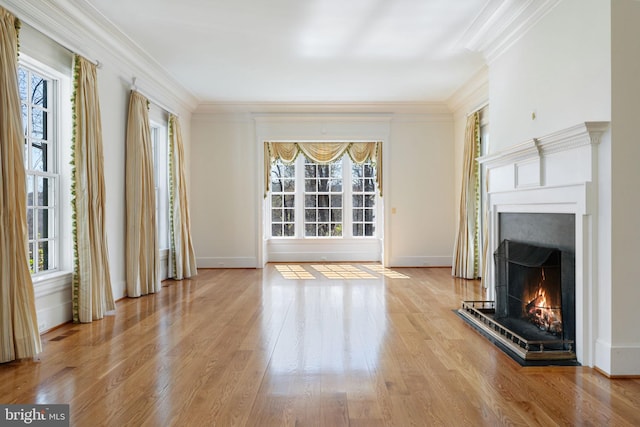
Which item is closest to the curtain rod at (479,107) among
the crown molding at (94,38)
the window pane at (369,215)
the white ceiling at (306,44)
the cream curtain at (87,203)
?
the white ceiling at (306,44)

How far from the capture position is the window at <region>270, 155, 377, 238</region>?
10.1 meters

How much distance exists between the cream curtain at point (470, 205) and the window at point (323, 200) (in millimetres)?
2890

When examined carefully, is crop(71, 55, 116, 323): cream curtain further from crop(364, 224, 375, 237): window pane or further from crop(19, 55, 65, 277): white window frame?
crop(364, 224, 375, 237): window pane

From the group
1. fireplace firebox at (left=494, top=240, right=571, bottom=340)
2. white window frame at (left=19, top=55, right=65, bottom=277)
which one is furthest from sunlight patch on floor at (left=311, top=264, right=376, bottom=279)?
white window frame at (left=19, top=55, right=65, bottom=277)

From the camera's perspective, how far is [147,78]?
6.41 m

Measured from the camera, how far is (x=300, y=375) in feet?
10.2

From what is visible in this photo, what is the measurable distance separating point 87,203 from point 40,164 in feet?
1.83

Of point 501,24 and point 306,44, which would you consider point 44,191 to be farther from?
point 501,24

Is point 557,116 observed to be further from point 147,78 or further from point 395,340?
point 147,78

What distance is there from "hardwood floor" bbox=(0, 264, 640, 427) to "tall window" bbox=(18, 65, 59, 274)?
81cm

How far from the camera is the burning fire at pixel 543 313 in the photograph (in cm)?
367

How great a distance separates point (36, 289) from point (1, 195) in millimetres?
1092

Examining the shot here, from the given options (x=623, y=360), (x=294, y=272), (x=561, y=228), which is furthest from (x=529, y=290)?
(x=294, y=272)

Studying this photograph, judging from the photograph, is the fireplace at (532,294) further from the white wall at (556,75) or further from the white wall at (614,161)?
the white wall at (556,75)
